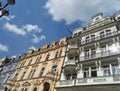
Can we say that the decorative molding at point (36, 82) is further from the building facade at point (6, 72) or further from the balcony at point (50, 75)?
the building facade at point (6, 72)

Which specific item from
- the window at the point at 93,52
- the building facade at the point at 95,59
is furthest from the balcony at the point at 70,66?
the window at the point at 93,52

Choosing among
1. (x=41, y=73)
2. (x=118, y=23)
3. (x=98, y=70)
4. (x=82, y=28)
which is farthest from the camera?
(x=82, y=28)

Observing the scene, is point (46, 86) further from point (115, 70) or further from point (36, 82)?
point (115, 70)

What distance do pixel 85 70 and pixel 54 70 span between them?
6.71 meters

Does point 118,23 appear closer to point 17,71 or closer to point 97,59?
point 97,59

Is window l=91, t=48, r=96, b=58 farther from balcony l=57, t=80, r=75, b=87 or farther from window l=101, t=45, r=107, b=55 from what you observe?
balcony l=57, t=80, r=75, b=87

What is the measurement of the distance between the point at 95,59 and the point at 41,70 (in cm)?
1197

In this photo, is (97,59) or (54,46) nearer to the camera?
(97,59)

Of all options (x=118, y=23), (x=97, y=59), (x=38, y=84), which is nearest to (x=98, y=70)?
(x=97, y=59)

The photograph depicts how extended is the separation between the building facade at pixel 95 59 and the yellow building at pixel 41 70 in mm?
2030

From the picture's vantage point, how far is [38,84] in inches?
990

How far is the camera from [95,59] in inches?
804

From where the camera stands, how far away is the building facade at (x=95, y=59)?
58.0 ft

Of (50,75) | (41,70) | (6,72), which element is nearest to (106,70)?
(50,75)
